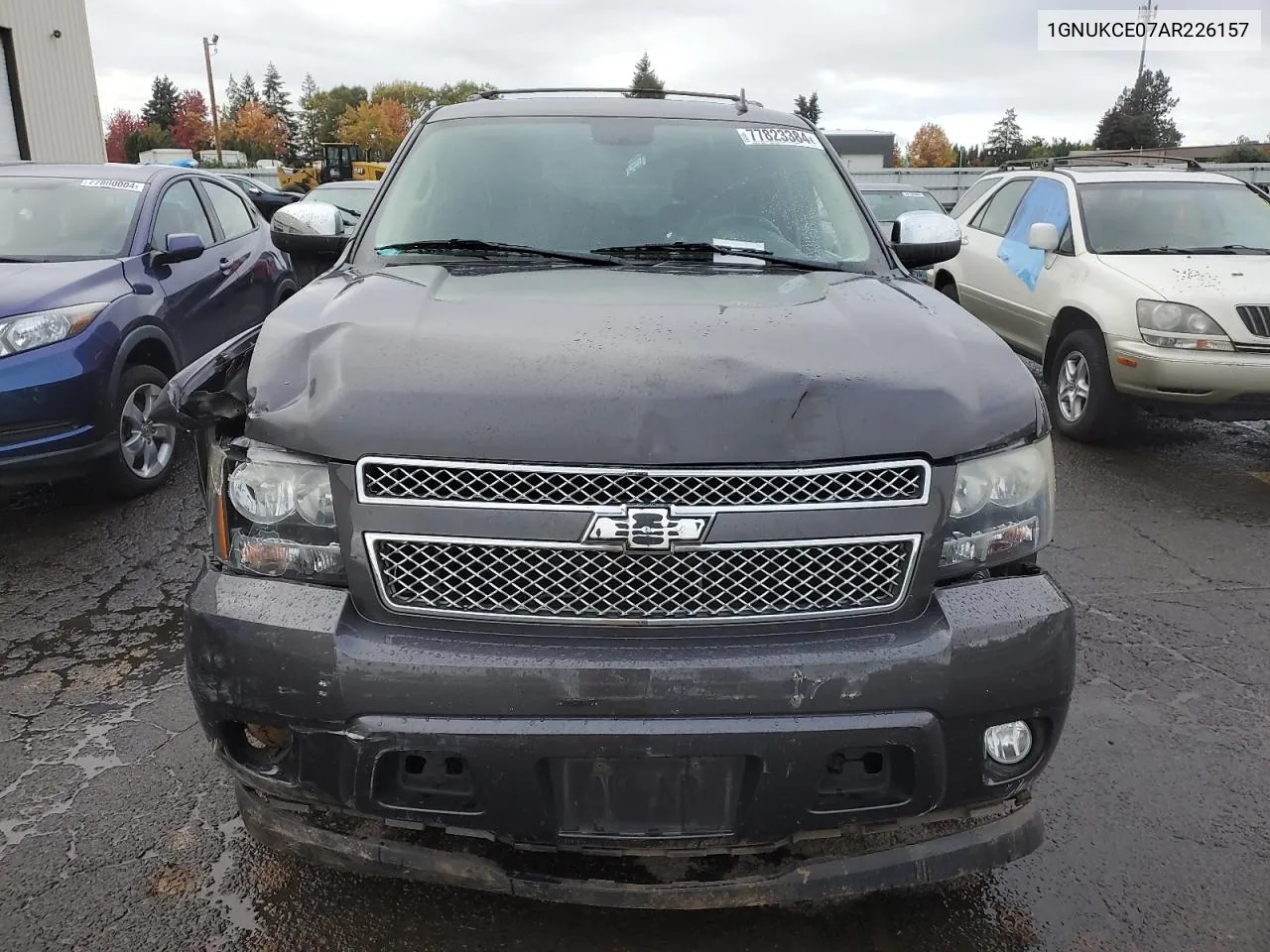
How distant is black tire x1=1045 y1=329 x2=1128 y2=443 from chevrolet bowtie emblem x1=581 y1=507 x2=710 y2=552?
15.9 ft

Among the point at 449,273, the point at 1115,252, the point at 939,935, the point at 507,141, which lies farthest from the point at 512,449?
the point at 1115,252

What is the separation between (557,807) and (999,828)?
0.93 m

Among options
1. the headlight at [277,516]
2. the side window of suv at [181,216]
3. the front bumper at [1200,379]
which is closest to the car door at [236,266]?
the side window of suv at [181,216]

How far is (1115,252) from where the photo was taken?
21.2 ft

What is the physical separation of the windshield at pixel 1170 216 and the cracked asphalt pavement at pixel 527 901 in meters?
3.01

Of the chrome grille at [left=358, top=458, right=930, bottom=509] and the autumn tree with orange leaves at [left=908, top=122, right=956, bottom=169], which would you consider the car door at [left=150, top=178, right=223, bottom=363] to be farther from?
the autumn tree with orange leaves at [left=908, top=122, right=956, bottom=169]

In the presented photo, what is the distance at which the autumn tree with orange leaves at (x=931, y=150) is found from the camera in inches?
3824

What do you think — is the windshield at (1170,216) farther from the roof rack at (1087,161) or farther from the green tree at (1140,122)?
the green tree at (1140,122)

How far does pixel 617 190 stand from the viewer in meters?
3.21

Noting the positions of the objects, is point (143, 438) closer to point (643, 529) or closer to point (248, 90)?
point (643, 529)

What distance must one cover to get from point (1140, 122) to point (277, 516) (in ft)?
219

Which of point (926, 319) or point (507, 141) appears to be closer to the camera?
point (926, 319)

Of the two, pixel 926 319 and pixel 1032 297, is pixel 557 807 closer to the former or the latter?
pixel 926 319

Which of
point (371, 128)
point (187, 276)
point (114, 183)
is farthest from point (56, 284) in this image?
point (371, 128)
